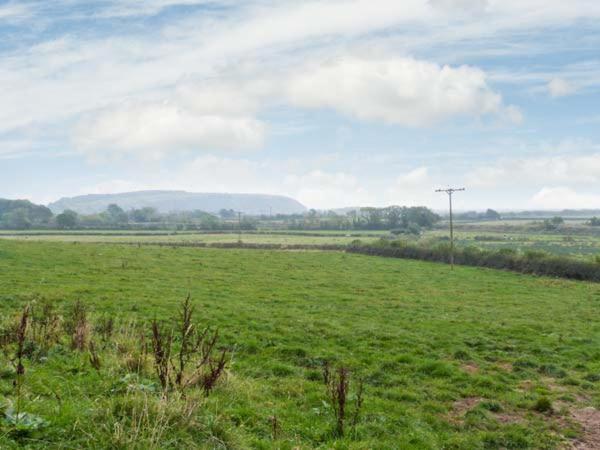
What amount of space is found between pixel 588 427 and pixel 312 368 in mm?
6761

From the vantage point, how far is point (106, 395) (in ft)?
25.7

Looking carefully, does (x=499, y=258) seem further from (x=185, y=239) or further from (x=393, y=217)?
(x=393, y=217)

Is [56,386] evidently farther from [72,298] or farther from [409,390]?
[72,298]

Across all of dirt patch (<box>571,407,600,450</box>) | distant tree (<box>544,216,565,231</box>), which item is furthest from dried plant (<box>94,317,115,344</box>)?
distant tree (<box>544,216,565,231</box>)

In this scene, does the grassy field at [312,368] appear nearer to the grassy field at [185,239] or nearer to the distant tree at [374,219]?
the grassy field at [185,239]

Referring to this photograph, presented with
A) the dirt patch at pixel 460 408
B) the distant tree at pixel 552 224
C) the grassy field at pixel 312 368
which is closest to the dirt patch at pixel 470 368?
the grassy field at pixel 312 368

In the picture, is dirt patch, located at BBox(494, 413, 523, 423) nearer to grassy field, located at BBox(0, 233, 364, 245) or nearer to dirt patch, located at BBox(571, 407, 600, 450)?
dirt patch, located at BBox(571, 407, 600, 450)

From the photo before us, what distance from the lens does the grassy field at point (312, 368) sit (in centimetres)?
Answer: 684

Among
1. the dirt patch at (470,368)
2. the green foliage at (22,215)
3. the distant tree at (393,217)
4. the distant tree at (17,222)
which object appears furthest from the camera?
the distant tree at (393,217)

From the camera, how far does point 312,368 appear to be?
531 inches

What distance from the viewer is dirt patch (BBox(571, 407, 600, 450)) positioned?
9180 mm

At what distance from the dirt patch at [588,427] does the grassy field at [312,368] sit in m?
0.05

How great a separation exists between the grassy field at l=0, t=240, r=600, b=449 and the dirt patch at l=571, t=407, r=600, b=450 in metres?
0.05

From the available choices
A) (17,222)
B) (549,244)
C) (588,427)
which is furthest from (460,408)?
(17,222)
